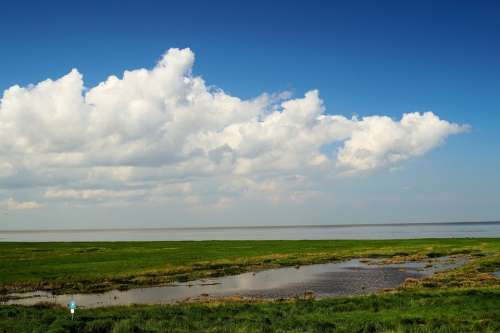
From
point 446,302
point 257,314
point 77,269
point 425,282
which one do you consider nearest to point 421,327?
point 446,302

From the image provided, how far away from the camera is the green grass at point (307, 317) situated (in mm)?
21609

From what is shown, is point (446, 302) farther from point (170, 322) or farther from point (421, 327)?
point (170, 322)

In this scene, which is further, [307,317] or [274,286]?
[274,286]

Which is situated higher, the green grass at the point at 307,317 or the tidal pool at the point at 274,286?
the green grass at the point at 307,317

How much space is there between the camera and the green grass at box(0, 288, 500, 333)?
2161cm

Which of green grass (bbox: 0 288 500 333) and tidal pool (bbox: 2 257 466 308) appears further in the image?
tidal pool (bbox: 2 257 466 308)

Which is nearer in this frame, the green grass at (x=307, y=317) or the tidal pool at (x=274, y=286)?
the green grass at (x=307, y=317)

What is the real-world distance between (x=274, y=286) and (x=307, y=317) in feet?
58.8

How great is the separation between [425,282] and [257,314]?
20173mm

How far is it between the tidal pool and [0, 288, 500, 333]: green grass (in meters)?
7.88

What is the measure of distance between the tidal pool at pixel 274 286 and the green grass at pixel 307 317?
7875mm

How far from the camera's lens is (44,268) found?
56469 millimetres

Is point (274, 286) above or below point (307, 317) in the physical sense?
below

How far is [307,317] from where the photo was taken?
2434 centimetres
